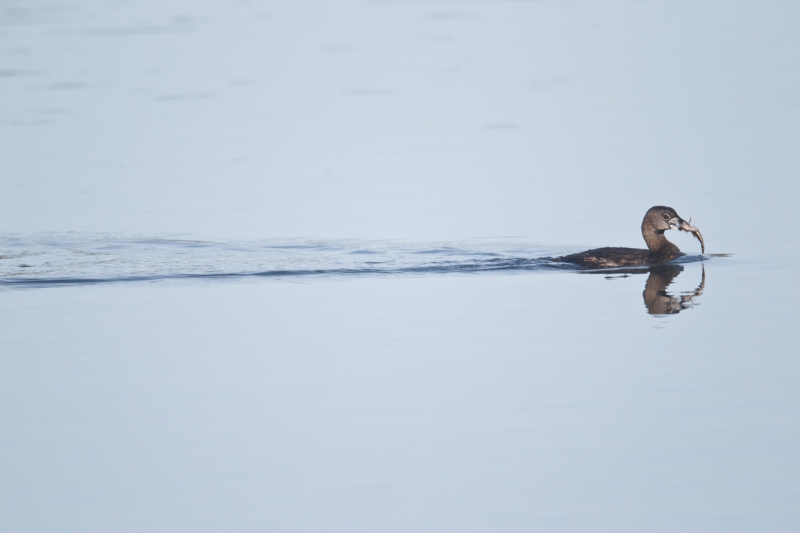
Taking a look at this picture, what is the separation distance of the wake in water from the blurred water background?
0.17 ft

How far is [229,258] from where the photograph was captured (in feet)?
49.7

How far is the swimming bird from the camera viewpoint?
46.8 feet

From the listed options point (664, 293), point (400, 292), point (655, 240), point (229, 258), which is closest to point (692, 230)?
point (655, 240)

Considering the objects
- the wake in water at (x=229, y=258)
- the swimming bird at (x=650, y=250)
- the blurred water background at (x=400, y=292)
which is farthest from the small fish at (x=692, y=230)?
the wake in water at (x=229, y=258)

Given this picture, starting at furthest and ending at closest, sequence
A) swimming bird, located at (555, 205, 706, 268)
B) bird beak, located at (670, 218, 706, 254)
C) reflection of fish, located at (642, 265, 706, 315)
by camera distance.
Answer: bird beak, located at (670, 218, 706, 254), swimming bird, located at (555, 205, 706, 268), reflection of fish, located at (642, 265, 706, 315)

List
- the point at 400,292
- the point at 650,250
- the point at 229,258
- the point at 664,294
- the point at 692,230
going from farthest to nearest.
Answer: the point at 650,250
the point at 229,258
the point at 692,230
the point at 400,292
the point at 664,294

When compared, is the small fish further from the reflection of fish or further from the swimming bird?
the reflection of fish

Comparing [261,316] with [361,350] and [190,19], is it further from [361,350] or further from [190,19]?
[190,19]

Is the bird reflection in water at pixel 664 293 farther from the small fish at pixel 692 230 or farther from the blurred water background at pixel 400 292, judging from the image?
the small fish at pixel 692 230

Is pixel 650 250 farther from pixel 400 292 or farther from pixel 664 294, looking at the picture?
pixel 400 292

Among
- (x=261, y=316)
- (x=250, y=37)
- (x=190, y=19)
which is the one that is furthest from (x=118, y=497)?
(x=190, y=19)

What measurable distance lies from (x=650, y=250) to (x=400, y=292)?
11.6 feet

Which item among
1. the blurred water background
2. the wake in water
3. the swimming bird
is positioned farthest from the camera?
the wake in water

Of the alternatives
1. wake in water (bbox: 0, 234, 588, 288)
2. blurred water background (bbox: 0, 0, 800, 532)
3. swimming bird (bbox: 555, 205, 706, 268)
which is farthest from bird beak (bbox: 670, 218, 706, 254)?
wake in water (bbox: 0, 234, 588, 288)
